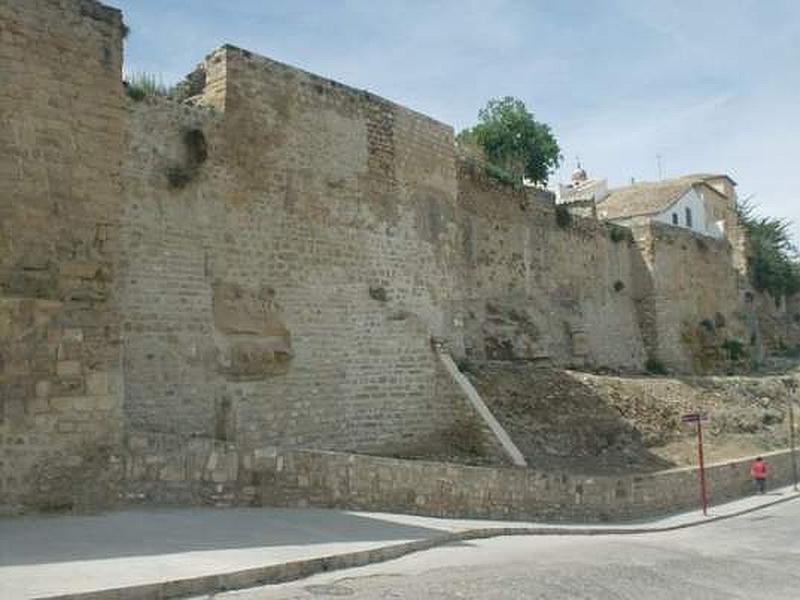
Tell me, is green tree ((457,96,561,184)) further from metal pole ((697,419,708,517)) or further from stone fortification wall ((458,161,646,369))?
metal pole ((697,419,708,517))

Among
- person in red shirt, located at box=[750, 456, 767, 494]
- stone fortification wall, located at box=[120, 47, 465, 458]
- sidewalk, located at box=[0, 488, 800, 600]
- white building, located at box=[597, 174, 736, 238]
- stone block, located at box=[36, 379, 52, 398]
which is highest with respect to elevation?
white building, located at box=[597, 174, 736, 238]

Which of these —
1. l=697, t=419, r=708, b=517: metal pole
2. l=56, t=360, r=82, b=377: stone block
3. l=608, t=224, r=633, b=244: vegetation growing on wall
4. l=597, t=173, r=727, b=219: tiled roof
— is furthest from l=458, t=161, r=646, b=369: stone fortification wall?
l=56, t=360, r=82, b=377: stone block

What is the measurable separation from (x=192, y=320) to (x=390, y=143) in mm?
5968

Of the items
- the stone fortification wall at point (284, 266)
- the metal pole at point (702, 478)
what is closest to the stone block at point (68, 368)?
the stone fortification wall at point (284, 266)

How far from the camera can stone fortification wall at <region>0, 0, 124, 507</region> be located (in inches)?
341

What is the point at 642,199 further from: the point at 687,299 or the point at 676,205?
the point at 687,299

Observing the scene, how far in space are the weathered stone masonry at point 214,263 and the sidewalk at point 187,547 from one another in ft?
2.44

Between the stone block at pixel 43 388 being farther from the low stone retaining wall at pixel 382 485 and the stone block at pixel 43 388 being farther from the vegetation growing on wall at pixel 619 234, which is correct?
the vegetation growing on wall at pixel 619 234

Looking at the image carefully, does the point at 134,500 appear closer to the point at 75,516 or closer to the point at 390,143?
the point at 75,516

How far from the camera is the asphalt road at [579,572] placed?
7.48m

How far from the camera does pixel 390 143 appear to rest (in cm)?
1677

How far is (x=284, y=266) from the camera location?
1437 centimetres

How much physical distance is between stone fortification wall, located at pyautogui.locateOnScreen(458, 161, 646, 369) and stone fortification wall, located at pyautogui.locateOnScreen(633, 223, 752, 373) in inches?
21.8

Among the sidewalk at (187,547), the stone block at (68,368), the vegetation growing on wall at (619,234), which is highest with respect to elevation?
the vegetation growing on wall at (619,234)
